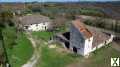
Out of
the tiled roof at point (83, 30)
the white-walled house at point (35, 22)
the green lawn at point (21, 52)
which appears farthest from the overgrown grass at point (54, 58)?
the white-walled house at point (35, 22)

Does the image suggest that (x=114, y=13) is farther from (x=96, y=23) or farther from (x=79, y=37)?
(x=79, y=37)

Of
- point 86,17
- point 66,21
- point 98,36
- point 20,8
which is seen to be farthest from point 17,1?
Answer: point 98,36

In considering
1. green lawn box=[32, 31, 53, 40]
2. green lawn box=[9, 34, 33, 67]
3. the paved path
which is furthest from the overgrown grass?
green lawn box=[32, 31, 53, 40]

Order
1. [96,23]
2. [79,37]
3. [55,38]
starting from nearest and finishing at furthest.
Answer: [79,37] → [55,38] → [96,23]

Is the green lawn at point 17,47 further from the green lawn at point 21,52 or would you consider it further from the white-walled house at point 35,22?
the white-walled house at point 35,22

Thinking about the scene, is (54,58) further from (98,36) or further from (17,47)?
(98,36)

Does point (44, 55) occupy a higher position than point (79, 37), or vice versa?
point (79, 37)
